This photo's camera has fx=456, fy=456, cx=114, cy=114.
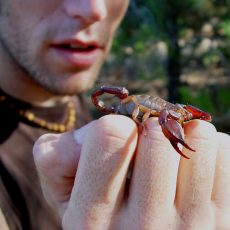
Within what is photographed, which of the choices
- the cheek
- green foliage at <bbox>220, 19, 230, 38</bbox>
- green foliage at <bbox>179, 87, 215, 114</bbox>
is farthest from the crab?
green foliage at <bbox>179, 87, 215, 114</bbox>

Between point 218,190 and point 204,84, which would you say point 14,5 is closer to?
point 218,190

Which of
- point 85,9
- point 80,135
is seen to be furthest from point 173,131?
point 85,9

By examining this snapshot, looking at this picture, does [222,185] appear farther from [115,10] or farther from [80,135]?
[115,10]

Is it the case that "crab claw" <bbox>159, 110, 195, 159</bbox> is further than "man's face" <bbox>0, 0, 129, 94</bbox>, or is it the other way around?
"man's face" <bbox>0, 0, 129, 94</bbox>

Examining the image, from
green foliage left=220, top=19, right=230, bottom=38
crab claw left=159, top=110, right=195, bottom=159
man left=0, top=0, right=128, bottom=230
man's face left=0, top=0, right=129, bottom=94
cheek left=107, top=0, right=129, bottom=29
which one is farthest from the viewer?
green foliage left=220, top=19, right=230, bottom=38

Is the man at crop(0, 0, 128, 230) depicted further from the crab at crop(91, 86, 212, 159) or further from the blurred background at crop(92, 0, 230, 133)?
the blurred background at crop(92, 0, 230, 133)
